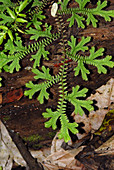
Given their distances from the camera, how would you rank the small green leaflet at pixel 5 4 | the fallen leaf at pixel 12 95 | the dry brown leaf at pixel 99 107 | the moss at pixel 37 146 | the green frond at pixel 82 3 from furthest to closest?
the moss at pixel 37 146
the dry brown leaf at pixel 99 107
the fallen leaf at pixel 12 95
the small green leaflet at pixel 5 4
the green frond at pixel 82 3

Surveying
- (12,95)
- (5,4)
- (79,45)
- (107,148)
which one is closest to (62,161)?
A: (107,148)

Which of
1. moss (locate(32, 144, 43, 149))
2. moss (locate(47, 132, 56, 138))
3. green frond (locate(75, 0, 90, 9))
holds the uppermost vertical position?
green frond (locate(75, 0, 90, 9))

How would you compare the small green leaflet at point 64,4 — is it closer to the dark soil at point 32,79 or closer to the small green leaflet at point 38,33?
the dark soil at point 32,79

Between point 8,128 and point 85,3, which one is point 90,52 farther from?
point 8,128

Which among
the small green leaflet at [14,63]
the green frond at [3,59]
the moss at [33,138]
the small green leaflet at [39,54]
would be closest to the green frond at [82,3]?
the small green leaflet at [39,54]

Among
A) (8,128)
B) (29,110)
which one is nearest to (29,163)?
(8,128)

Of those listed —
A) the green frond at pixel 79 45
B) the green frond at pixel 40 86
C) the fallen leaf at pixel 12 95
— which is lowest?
the fallen leaf at pixel 12 95

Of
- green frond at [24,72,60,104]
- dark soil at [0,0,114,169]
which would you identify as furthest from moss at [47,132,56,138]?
green frond at [24,72,60,104]

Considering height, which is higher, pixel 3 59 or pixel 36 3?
pixel 36 3

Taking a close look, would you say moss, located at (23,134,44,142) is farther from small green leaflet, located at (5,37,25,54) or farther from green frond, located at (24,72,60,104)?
small green leaflet, located at (5,37,25,54)

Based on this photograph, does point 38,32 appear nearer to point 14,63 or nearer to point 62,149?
point 14,63

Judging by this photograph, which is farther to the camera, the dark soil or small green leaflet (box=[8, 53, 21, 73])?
the dark soil
